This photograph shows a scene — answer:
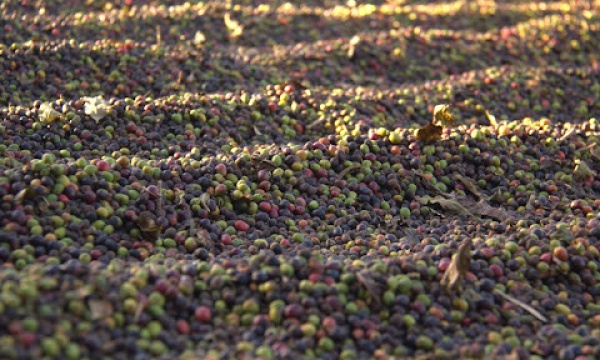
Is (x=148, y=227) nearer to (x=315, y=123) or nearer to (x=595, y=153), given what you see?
(x=315, y=123)

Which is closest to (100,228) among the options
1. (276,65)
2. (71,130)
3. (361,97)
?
(71,130)

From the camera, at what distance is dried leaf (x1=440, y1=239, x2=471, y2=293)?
3.54 meters

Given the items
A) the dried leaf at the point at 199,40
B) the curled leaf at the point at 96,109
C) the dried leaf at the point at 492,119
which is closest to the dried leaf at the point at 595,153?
the dried leaf at the point at 492,119

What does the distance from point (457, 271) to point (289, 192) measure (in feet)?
4.70

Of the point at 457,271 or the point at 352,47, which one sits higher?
the point at 352,47

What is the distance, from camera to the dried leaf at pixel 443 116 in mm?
5559

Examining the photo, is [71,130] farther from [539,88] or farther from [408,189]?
[539,88]

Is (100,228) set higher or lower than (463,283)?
higher

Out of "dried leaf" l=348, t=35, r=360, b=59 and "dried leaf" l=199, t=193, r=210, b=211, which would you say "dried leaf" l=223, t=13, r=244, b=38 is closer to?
"dried leaf" l=348, t=35, r=360, b=59

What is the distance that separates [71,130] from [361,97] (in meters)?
2.63

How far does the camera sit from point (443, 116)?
18.5 ft

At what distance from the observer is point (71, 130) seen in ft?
16.3

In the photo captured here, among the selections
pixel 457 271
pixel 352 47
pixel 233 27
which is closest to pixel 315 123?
pixel 352 47

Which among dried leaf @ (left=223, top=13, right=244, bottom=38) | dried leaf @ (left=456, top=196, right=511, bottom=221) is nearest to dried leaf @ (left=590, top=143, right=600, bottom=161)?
dried leaf @ (left=456, top=196, right=511, bottom=221)
